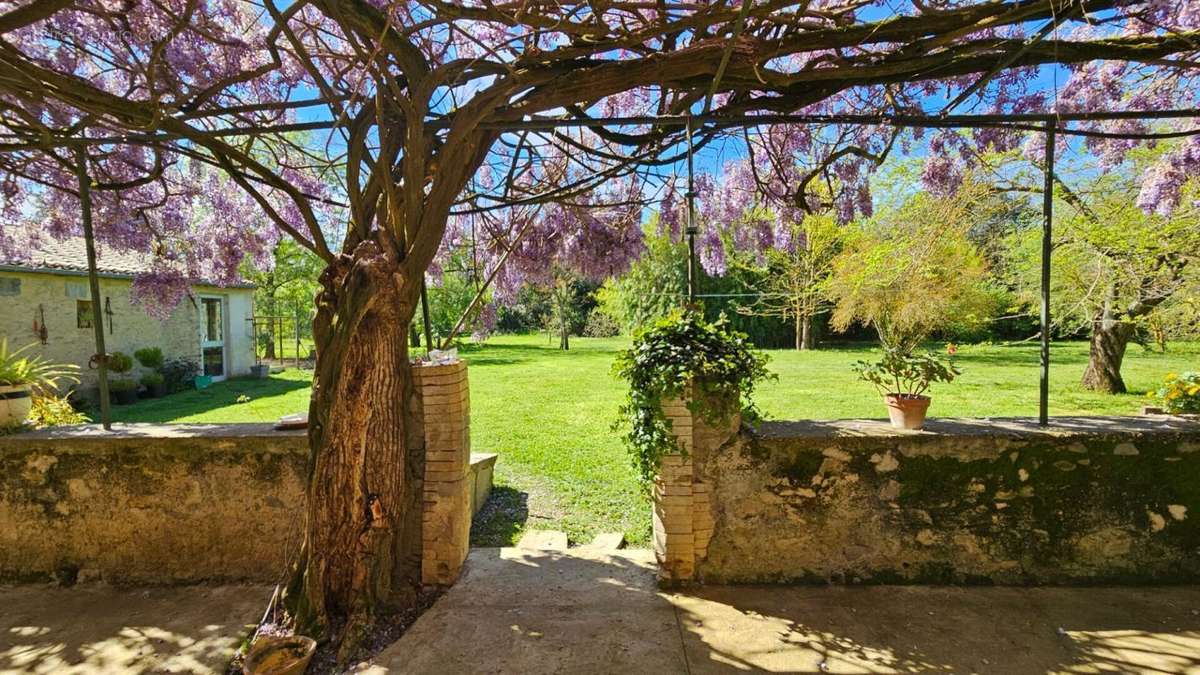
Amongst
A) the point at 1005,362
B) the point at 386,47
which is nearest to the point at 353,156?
the point at 386,47

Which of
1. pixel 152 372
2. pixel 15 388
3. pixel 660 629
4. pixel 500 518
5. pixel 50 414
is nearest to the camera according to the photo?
pixel 660 629

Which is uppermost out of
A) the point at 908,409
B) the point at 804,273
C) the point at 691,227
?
the point at 804,273

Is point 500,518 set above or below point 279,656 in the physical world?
below

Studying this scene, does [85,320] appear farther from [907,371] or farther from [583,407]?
[907,371]

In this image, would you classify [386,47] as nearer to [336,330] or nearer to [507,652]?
[336,330]

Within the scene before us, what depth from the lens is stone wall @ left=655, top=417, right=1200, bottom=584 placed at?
2.73 metres

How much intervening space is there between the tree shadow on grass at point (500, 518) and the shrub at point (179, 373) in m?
9.55

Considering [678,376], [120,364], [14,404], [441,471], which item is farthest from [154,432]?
[120,364]

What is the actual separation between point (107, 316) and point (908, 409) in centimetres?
1250

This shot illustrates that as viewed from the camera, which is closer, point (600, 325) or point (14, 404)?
point (14, 404)

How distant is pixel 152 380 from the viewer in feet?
32.6

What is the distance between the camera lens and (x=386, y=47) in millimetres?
2660

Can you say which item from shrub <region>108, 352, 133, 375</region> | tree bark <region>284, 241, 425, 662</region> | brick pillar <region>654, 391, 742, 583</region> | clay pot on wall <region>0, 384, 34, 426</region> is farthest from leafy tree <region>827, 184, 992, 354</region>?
shrub <region>108, 352, 133, 375</region>

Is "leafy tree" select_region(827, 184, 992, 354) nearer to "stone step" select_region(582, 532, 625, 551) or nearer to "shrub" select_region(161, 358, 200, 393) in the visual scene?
"stone step" select_region(582, 532, 625, 551)
